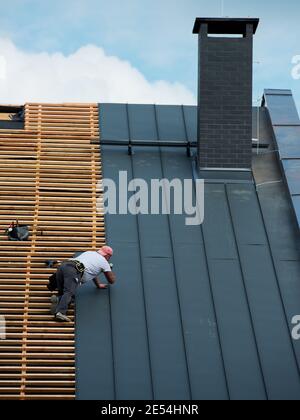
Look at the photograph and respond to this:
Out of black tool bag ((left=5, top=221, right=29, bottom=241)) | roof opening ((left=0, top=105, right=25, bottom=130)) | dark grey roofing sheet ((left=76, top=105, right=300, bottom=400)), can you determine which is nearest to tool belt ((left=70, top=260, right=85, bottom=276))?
dark grey roofing sheet ((left=76, top=105, right=300, bottom=400))

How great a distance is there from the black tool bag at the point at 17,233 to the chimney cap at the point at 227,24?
5.41 meters

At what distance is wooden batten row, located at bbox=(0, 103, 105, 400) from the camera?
16062 millimetres

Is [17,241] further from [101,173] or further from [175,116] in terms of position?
[175,116]

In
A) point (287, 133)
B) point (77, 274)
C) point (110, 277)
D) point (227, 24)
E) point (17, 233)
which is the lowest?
point (77, 274)

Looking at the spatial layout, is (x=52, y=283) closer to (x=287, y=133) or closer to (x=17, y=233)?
(x=17, y=233)

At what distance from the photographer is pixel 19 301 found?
17.2 meters

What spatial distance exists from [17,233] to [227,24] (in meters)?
5.96

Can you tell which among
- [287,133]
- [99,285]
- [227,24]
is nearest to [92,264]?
[99,285]

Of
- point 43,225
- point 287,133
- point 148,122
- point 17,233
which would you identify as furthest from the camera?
point 148,122

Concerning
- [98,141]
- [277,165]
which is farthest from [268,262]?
[98,141]

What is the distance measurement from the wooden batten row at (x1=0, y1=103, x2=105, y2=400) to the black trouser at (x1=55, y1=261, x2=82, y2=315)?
0.28m

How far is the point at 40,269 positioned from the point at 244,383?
12.6 ft

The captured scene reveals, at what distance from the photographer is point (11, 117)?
21812mm

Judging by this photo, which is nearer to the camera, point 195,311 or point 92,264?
point 92,264
